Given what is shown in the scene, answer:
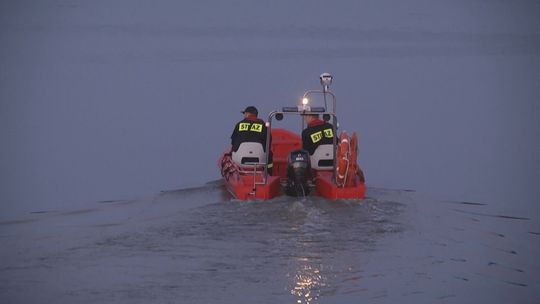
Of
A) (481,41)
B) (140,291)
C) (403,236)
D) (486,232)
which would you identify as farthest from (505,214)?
(481,41)

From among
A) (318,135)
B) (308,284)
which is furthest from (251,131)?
(308,284)

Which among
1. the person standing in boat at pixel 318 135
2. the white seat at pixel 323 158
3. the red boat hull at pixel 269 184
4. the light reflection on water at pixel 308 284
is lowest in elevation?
the light reflection on water at pixel 308 284

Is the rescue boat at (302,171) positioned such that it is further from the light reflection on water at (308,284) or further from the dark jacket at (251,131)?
the light reflection on water at (308,284)

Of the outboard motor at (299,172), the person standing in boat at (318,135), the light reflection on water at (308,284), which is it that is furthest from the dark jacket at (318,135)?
the light reflection on water at (308,284)

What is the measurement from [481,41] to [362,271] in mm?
24367

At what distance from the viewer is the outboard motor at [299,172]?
1275 cm

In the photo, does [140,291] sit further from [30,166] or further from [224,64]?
[224,64]

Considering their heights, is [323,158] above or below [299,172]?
above

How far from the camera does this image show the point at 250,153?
528 inches

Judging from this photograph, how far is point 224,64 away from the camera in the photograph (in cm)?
2862

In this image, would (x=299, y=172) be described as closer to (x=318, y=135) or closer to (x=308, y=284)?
(x=318, y=135)

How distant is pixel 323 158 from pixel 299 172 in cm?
93

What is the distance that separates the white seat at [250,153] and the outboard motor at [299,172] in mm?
624

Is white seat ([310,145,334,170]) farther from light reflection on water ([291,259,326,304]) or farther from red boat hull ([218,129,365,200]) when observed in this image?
light reflection on water ([291,259,326,304])
